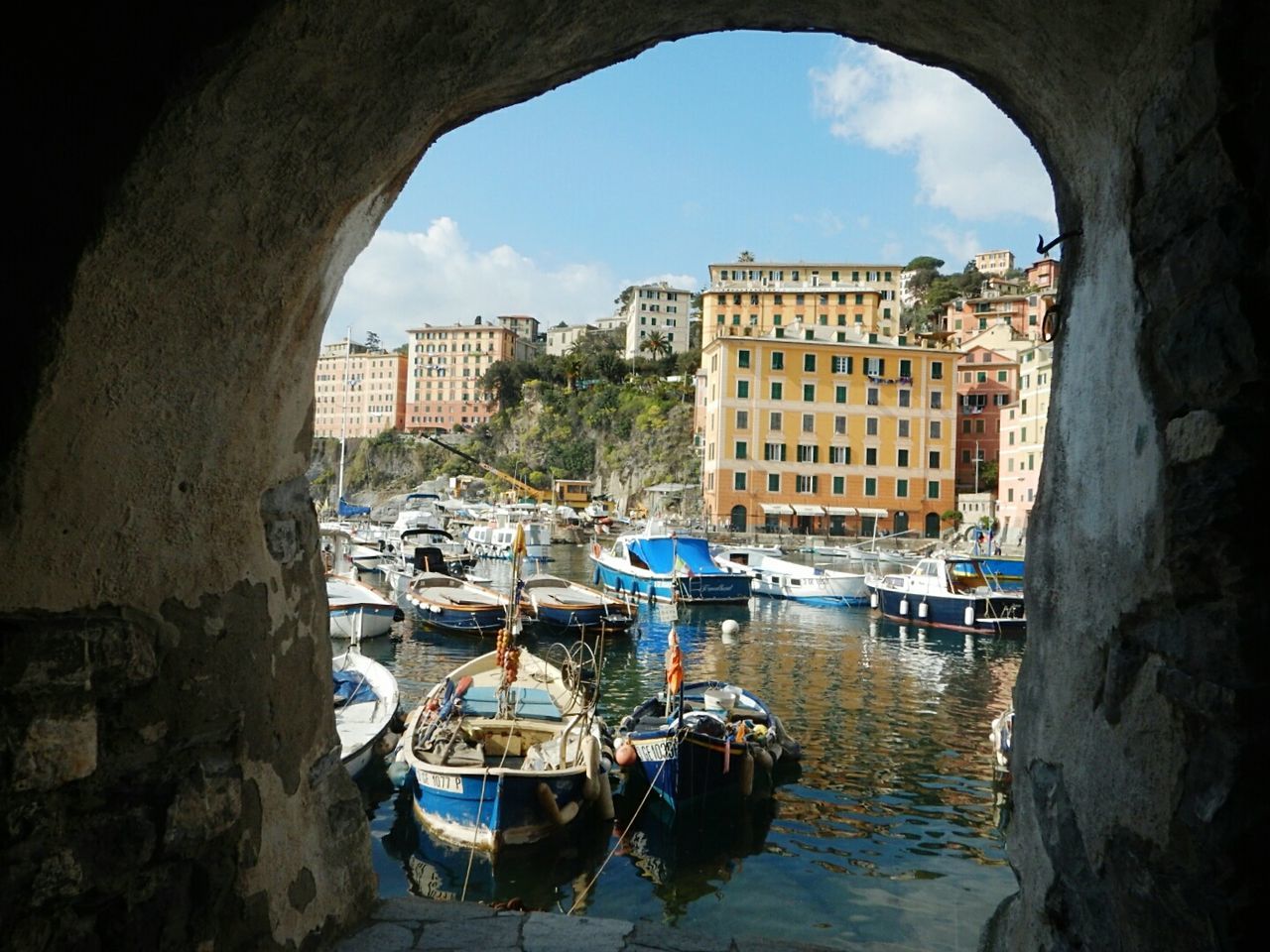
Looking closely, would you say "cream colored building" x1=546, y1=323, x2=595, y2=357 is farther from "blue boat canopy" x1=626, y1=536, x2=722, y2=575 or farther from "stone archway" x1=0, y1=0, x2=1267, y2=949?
"stone archway" x1=0, y1=0, x2=1267, y2=949

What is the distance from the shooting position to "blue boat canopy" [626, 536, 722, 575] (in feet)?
107

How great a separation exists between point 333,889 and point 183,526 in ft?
4.47

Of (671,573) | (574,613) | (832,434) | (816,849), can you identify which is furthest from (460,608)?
(832,434)

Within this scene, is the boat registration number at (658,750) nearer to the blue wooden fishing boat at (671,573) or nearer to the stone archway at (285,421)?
the stone archway at (285,421)

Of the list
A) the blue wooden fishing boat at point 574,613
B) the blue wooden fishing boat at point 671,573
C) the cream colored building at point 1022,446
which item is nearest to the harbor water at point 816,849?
the blue wooden fishing boat at point 574,613

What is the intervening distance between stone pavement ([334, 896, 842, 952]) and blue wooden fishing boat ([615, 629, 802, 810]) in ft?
27.0

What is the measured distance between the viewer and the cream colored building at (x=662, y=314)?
344 feet

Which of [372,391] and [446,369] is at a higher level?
[446,369]

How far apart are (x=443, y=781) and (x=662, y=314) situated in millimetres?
97916

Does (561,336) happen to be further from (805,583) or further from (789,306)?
(805,583)

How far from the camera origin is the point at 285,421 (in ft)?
9.87

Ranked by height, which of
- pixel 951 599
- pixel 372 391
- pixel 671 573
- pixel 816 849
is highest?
pixel 372 391

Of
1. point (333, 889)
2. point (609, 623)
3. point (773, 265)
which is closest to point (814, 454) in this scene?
point (609, 623)

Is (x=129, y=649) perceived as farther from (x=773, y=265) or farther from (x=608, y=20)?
(x=773, y=265)
